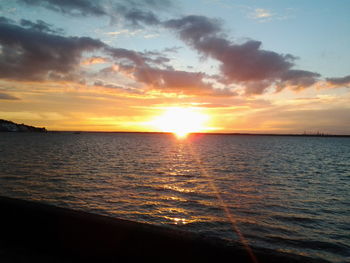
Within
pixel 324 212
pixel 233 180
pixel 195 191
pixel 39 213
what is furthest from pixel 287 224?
pixel 233 180

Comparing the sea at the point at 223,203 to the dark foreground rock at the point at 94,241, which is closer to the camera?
the dark foreground rock at the point at 94,241

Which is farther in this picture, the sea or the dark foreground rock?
the sea

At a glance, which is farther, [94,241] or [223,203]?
[223,203]

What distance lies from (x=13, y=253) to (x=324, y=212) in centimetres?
1559

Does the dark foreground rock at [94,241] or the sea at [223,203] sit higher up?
the dark foreground rock at [94,241]

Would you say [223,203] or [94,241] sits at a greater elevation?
[94,241]

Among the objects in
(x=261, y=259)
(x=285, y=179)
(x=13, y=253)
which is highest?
(x=261, y=259)

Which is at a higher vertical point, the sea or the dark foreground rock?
the dark foreground rock

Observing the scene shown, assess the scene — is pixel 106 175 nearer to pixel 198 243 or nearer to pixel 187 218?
pixel 187 218

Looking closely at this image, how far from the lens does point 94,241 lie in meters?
5.48

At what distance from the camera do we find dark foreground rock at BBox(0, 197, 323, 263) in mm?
4656

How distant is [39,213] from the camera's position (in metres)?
6.11

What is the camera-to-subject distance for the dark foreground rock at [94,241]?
466 cm

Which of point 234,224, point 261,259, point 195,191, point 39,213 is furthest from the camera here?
point 195,191
